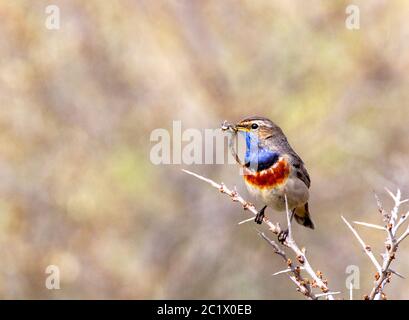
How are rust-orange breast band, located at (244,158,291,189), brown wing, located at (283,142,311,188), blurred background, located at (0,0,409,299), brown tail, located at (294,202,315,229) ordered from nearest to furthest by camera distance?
rust-orange breast band, located at (244,158,291,189) < brown wing, located at (283,142,311,188) < brown tail, located at (294,202,315,229) < blurred background, located at (0,0,409,299)

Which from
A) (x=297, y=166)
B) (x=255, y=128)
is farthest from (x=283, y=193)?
(x=255, y=128)

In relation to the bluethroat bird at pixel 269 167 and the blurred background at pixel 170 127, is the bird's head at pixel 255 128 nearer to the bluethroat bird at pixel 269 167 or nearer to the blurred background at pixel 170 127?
the bluethroat bird at pixel 269 167

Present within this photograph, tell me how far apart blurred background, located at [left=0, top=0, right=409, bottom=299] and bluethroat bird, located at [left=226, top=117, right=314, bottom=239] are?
3029 mm

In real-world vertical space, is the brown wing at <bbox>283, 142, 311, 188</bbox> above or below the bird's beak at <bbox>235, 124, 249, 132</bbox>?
below

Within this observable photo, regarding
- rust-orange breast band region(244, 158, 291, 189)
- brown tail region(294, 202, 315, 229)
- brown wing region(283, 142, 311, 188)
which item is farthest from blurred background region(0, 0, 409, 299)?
rust-orange breast band region(244, 158, 291, 189)

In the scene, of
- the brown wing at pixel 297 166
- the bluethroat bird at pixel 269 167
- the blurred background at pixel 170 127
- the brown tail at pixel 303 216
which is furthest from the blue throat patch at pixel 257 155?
the blurred background at pixel 170 127

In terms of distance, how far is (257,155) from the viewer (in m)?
7.25

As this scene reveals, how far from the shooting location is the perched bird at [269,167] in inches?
281

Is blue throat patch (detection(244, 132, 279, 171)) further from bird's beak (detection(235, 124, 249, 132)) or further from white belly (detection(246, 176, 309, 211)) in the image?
white belly (detection(246, 176, 309, 211))

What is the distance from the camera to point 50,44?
10.6 m

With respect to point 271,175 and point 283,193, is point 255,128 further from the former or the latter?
point 283,193

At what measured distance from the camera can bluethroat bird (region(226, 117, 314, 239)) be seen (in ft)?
23.4

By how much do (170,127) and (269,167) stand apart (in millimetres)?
3895
